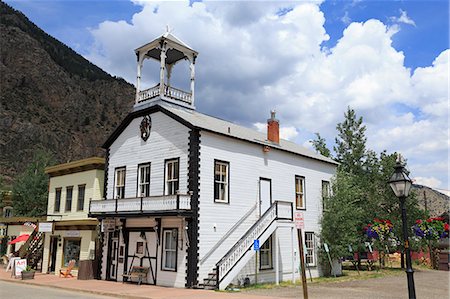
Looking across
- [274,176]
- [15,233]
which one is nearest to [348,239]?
[274,176]

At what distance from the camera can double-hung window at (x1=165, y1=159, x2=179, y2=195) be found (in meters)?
21.6

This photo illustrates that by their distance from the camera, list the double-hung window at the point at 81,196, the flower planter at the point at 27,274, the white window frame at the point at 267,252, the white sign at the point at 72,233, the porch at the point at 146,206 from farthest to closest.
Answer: the double-hung window at the point at 81,196 → the white sign at the point at 72,233 → the flower planter at the point at 27,274 → the white window frame at the point at 267,252 → the porch at the point at 146,206

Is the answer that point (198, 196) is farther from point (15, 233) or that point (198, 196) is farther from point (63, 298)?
point (15, 233)

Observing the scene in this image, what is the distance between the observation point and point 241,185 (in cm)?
2291

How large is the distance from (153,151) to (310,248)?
11533 millimetres

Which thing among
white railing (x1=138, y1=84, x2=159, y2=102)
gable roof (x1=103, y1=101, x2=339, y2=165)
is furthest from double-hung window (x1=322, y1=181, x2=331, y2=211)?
white railing (x1=138, y1=84, x2=159, y2=102)

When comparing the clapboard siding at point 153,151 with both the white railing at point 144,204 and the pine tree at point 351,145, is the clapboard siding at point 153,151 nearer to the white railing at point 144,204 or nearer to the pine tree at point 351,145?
the white railing at point 144,204

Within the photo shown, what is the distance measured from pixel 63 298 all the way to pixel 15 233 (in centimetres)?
2364

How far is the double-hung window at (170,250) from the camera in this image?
20922mm

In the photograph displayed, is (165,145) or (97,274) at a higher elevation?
(165,145)

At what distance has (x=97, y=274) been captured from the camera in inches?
973

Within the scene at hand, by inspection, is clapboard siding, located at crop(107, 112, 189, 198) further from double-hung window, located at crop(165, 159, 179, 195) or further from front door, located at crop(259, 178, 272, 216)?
front door, located at crop(259, 178, 272, 216)

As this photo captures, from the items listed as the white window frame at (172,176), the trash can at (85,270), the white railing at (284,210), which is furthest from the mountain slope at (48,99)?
the white railing at (284,210)

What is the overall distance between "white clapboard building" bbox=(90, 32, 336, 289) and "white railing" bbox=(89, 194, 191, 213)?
0.05 m
